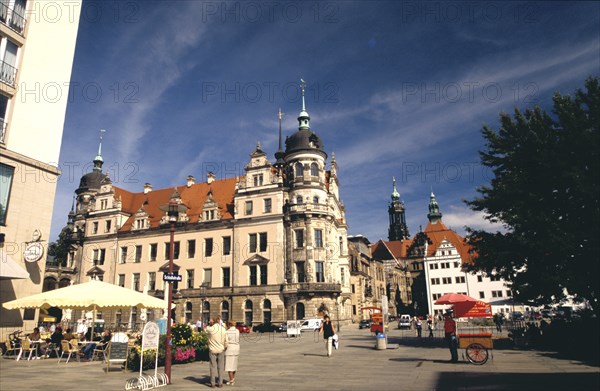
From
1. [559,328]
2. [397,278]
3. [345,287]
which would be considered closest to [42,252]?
[559,328]

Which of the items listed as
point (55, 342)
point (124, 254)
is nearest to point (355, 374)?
point (55, 342)

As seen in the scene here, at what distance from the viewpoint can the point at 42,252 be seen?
21219 mm

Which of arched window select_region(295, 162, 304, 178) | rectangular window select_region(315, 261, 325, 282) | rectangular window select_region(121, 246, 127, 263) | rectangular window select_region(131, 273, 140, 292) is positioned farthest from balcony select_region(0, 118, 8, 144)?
rectangular window select_region(121, 246, 127, 263)

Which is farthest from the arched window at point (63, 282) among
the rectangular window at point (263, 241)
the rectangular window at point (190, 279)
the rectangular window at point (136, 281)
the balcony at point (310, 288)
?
the balcony at point (310, 288)

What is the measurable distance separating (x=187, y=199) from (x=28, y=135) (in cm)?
4068

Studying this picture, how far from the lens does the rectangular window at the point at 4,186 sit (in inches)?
792

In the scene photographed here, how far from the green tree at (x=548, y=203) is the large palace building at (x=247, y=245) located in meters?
28.2

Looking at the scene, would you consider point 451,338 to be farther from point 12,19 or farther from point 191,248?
point 191,248

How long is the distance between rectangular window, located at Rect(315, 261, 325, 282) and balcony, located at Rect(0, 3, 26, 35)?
35.9 meters

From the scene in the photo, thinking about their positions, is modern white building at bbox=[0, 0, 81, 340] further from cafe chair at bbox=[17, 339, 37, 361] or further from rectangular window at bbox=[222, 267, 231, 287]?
rectangular window at bbox=[222, 267, 231, 287]

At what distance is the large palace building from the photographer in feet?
159

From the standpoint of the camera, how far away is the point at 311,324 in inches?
1683

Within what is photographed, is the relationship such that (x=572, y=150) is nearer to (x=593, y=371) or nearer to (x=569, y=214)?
(x=569, y=214)

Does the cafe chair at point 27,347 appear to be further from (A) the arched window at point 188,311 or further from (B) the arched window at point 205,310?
(A) the arched window at point 188,311
